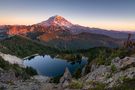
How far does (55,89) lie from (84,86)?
8.47 m

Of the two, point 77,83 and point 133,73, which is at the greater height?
point 133,73

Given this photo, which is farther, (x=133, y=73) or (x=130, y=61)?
(x=130, y=61)

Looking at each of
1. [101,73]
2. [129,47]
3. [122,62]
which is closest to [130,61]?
[122,62]

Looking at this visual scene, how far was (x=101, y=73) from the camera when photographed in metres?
44.9

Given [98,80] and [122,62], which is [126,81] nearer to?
[98,80]

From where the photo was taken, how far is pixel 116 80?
37281 millimetres

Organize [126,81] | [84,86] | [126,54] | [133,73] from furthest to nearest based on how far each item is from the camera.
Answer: [126,54] < [84,86] < [133,73] < [126,81]

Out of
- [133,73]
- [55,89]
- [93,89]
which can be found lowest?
[55,89]

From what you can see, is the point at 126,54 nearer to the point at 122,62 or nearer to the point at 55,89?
the point at 122,62

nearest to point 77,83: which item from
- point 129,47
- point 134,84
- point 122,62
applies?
point 122,62

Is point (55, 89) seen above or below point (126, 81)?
below

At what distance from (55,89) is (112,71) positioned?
11740 millimetres

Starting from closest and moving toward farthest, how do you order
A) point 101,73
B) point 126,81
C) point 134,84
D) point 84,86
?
point 134,84, point 126,81, point 84,86, point 101,73

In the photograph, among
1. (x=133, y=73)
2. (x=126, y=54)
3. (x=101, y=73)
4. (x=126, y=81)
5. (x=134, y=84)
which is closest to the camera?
(x=134, y=84)
